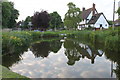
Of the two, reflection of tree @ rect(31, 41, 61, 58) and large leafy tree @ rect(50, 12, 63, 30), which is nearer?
reflection of tree @ rect(31, 41, 61, 58)

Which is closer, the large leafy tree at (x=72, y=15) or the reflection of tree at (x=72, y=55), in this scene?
the reflection of tree at (x=72, y=55)

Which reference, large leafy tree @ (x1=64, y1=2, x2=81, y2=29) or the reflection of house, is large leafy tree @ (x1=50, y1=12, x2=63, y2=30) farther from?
large leafy tree @ (x1=64, y1=2, x2=81, y2=29)

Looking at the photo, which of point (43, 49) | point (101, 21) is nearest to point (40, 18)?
point (101, 21)

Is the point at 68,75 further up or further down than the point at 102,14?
further down

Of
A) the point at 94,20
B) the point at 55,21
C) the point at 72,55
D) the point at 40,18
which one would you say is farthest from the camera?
the point at 55,21

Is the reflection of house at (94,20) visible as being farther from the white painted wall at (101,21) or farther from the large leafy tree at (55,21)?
the large leafy tree at (55,21)

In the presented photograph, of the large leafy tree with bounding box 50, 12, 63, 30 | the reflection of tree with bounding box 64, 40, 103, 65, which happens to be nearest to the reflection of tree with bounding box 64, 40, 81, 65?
the reflection of tree with bounding box 64, 40, 103, 65

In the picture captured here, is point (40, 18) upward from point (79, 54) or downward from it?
upward

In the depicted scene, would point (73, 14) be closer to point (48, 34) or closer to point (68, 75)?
point (48, 34)

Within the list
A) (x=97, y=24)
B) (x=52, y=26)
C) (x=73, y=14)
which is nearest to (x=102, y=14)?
(x=97, y=24)

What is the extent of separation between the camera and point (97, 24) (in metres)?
41.8

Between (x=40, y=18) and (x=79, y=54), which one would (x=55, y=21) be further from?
(x=79, y=54)

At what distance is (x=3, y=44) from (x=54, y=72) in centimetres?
435

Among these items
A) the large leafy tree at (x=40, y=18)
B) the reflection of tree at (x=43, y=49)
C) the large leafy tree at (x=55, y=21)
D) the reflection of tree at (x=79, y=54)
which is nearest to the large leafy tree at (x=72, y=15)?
the large leafy tree at (x=40, y=18)
